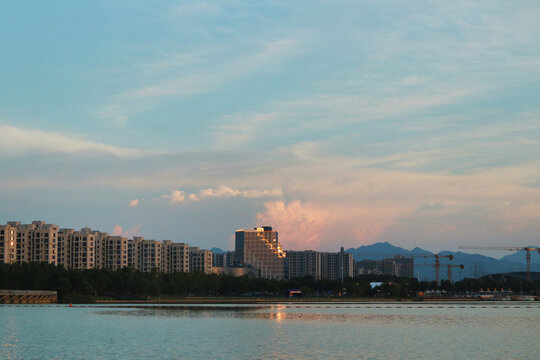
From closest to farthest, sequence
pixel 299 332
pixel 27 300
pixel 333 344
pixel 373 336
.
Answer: pixel 333 344, pixel 373 336, pixel 299 332, pixel 27 300

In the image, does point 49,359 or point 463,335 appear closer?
point 49,359

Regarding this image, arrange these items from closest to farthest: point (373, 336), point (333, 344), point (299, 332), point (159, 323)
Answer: point (333, 344)
point (373, 336)
point (299, 332)
point (159, 323)

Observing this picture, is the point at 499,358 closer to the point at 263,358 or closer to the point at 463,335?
the point at 263,358

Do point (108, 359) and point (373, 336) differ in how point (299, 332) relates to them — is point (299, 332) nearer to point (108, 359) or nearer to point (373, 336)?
point (373, 336)

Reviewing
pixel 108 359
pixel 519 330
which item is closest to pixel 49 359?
pixel 108 359

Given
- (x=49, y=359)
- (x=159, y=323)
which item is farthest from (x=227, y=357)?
(x=159, y=323)

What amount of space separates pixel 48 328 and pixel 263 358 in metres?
46.6

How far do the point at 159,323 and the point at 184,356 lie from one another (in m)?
49.1

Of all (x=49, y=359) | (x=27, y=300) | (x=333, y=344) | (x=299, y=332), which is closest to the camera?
(x=49, y=359)

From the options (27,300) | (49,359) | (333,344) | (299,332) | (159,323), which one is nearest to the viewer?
(49,359)

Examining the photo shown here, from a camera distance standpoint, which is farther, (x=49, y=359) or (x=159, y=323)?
(x=159, y=323)

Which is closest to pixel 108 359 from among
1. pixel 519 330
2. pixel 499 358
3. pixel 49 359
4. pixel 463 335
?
pixel 49 359

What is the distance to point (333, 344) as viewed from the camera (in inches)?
3164

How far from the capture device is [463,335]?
95875mm
